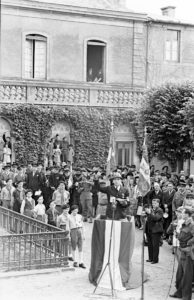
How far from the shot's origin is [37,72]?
1282 inches

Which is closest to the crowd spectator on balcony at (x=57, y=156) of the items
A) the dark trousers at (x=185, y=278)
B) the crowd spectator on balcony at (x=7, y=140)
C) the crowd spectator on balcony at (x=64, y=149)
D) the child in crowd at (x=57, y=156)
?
the child in crowd at (x=57, y=156)

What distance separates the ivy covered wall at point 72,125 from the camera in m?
30.1

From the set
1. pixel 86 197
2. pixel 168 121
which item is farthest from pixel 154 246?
pixel 168 121

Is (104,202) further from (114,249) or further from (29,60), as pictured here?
(29,60)

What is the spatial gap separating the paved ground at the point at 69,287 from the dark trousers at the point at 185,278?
1.10 ft

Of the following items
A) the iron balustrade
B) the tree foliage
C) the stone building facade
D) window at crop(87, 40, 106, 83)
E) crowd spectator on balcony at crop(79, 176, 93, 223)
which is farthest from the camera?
window at crop(87, 40, 106, 83)

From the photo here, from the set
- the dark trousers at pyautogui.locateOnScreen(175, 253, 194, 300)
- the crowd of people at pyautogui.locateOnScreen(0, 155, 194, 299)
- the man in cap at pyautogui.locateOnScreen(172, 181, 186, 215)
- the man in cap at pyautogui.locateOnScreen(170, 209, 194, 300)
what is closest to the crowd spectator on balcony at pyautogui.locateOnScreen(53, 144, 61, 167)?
the crowd of people at pyautogui.locateOnScreen(0, 155, 194, 299)

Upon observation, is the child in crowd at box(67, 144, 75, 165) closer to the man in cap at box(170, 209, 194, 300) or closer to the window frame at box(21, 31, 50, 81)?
the window frame at box(21, 31, 50, 81)

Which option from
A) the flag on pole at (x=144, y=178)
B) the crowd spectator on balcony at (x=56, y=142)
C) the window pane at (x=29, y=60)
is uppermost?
the window pane at (x=29, y=60)

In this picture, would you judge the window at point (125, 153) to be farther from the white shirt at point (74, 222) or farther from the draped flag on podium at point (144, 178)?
the draped flag on podium at point (144, 178)

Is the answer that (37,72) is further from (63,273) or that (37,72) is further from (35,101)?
(63,273)

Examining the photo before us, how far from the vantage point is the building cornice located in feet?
103

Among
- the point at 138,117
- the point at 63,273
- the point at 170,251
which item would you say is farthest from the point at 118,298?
the point at 138,117

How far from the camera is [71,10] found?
3244 cm
